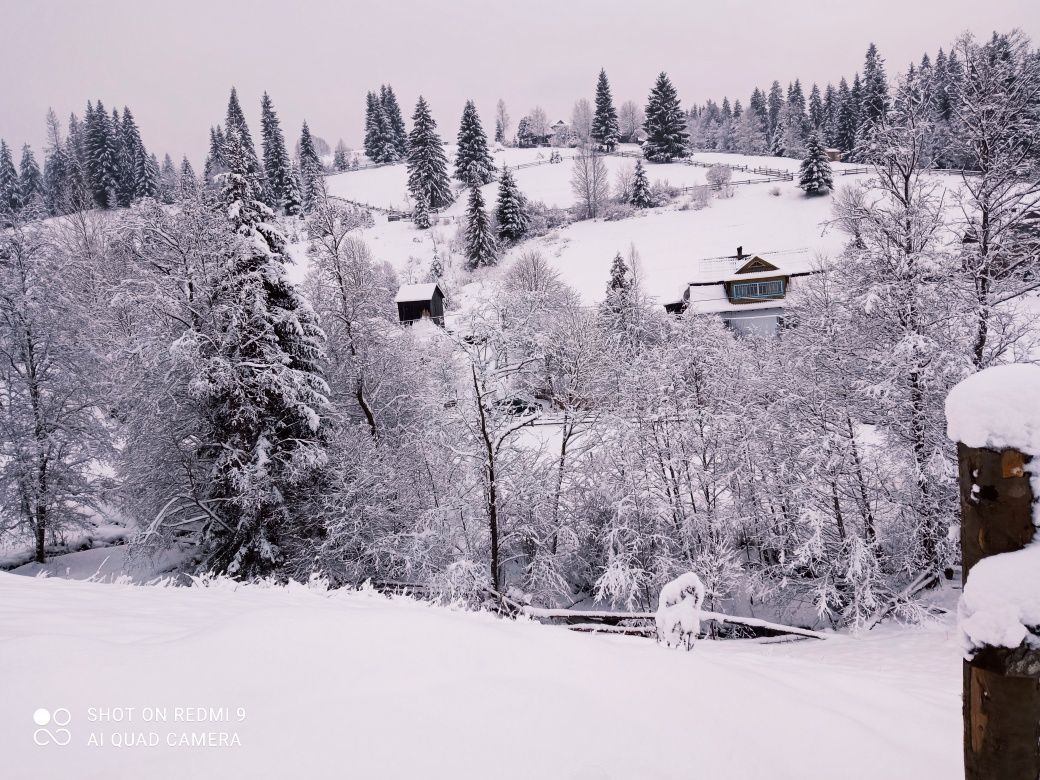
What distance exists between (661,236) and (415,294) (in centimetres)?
2880

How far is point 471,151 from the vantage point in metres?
75.8

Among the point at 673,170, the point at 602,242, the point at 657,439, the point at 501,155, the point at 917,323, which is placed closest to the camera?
the point at 917,323

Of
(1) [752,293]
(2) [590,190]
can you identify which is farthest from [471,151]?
(1) [752,293]

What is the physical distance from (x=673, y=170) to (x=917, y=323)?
2955 inches

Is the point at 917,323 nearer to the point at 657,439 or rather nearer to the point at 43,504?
the point at 657,439

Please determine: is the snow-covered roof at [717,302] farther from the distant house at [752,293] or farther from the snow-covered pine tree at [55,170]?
the snow-covered pine tree at [55,170]

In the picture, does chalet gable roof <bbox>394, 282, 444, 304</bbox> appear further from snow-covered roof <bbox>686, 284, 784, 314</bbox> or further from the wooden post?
the wooden post

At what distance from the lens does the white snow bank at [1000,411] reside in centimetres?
153

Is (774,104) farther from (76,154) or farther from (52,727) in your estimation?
(52,727)

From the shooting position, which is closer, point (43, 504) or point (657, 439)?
point (657, 439)

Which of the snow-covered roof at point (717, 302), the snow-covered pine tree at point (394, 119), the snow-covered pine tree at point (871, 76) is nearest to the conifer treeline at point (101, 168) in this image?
the snow-covered pine tree at point (394, 119)

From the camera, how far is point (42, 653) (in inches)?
112

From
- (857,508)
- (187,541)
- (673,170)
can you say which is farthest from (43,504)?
(673,170)

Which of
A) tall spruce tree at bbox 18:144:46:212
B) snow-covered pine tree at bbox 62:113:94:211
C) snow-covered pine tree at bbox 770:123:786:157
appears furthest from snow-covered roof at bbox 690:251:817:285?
tall spruce tree at bbox 18:144:46:212
